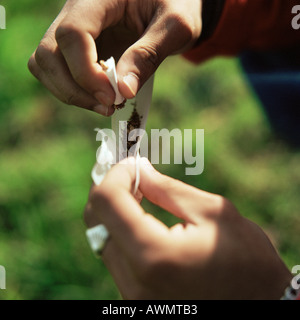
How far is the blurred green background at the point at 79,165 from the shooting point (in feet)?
3.97

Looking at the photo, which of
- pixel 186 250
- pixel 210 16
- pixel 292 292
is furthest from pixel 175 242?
pixel 210 16

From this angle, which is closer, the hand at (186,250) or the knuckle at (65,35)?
the hand at (186,250)

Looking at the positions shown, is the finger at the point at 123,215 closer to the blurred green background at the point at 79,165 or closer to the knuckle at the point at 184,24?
the knuckle at the point at 184,24

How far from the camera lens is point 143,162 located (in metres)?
0.78

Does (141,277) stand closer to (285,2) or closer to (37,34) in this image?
(285,2)

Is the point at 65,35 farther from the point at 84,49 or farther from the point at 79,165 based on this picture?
the point at 79,165

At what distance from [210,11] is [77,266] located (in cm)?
78

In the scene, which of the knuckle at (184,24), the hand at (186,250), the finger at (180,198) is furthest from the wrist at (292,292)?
the knuckle at (184,24)

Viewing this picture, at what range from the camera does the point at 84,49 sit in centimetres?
86

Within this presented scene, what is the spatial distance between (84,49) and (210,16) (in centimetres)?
46

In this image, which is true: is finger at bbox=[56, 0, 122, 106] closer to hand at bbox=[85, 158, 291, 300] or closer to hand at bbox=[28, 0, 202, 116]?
hand at bbox=[28, 0, 202, 116]

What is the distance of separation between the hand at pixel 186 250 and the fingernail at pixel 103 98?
20cm

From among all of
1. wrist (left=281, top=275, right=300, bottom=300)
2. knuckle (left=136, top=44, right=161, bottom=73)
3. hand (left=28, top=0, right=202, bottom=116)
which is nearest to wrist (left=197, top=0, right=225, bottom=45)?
hand (left=28, top=0, right=202, bottom=116)
